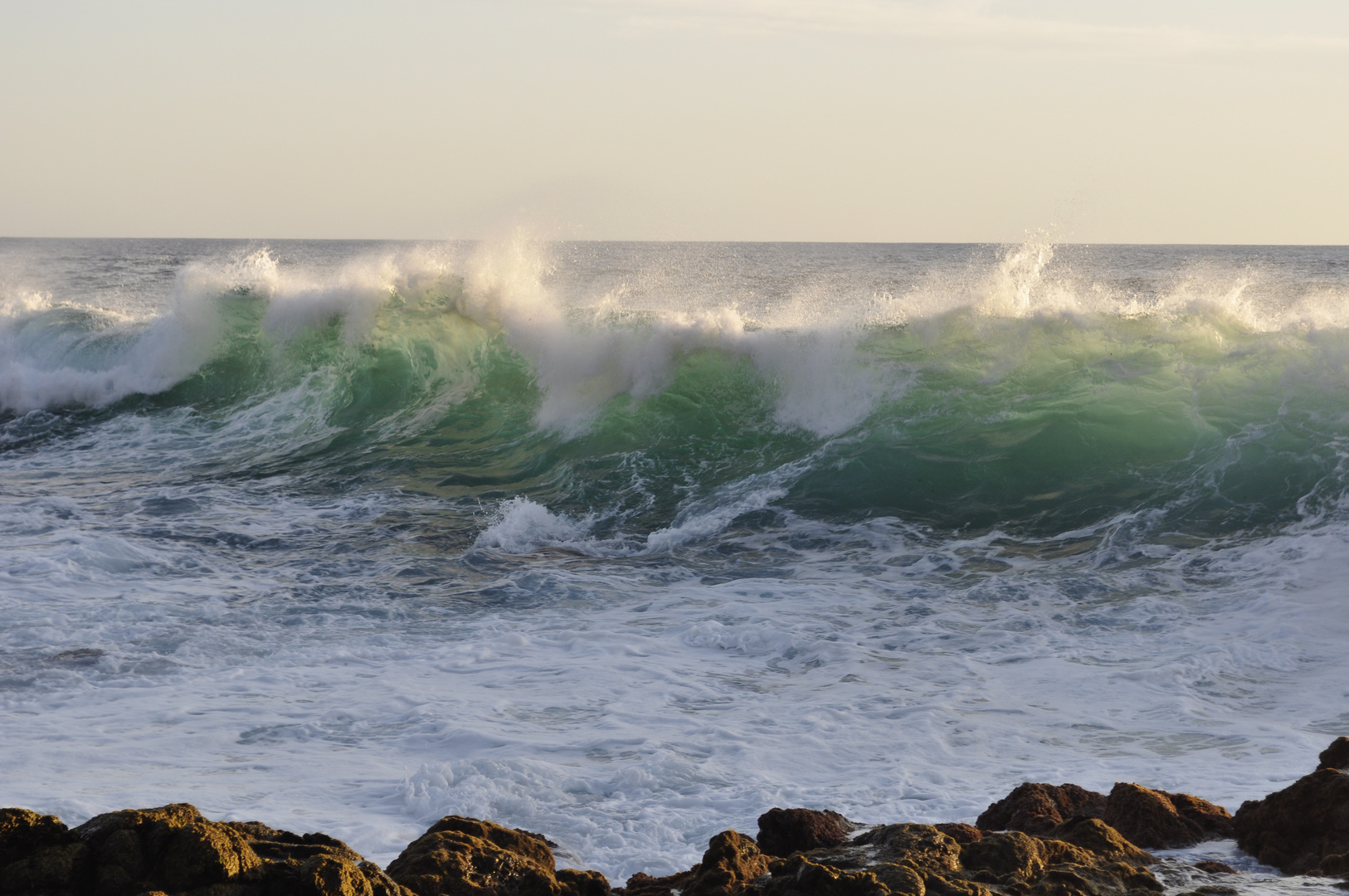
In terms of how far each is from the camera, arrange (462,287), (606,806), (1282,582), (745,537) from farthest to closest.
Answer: (462,287) < (745,537) < (1282,582) < (606,806)

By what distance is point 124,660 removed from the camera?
21.3 feet


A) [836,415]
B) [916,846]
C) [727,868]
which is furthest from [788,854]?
[836,415]

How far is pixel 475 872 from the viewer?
3508 millimetres

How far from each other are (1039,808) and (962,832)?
1.68 feet

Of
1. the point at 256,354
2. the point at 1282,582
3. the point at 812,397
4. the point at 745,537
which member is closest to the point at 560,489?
the point at 745,537

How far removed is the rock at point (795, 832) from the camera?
3.98 m

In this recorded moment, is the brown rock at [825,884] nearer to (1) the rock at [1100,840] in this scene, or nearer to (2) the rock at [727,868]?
(2) the rock at [727,868]

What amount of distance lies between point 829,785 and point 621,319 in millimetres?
10886

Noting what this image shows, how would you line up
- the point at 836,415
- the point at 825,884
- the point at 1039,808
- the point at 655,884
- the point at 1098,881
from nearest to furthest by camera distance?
the point at 825,884
the point at 1098,881
the point at 655,884
the point at 1039,808
the point at 836,415

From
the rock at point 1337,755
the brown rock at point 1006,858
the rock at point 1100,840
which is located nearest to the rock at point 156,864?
the brown rock at point 1006,858

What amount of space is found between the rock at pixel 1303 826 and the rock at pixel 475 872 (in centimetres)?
233

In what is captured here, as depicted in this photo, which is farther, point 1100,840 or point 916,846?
point 1100,840

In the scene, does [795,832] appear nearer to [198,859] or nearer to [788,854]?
[788,854]

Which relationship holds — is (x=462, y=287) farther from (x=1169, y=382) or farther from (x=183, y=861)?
(x=183, y=861)
